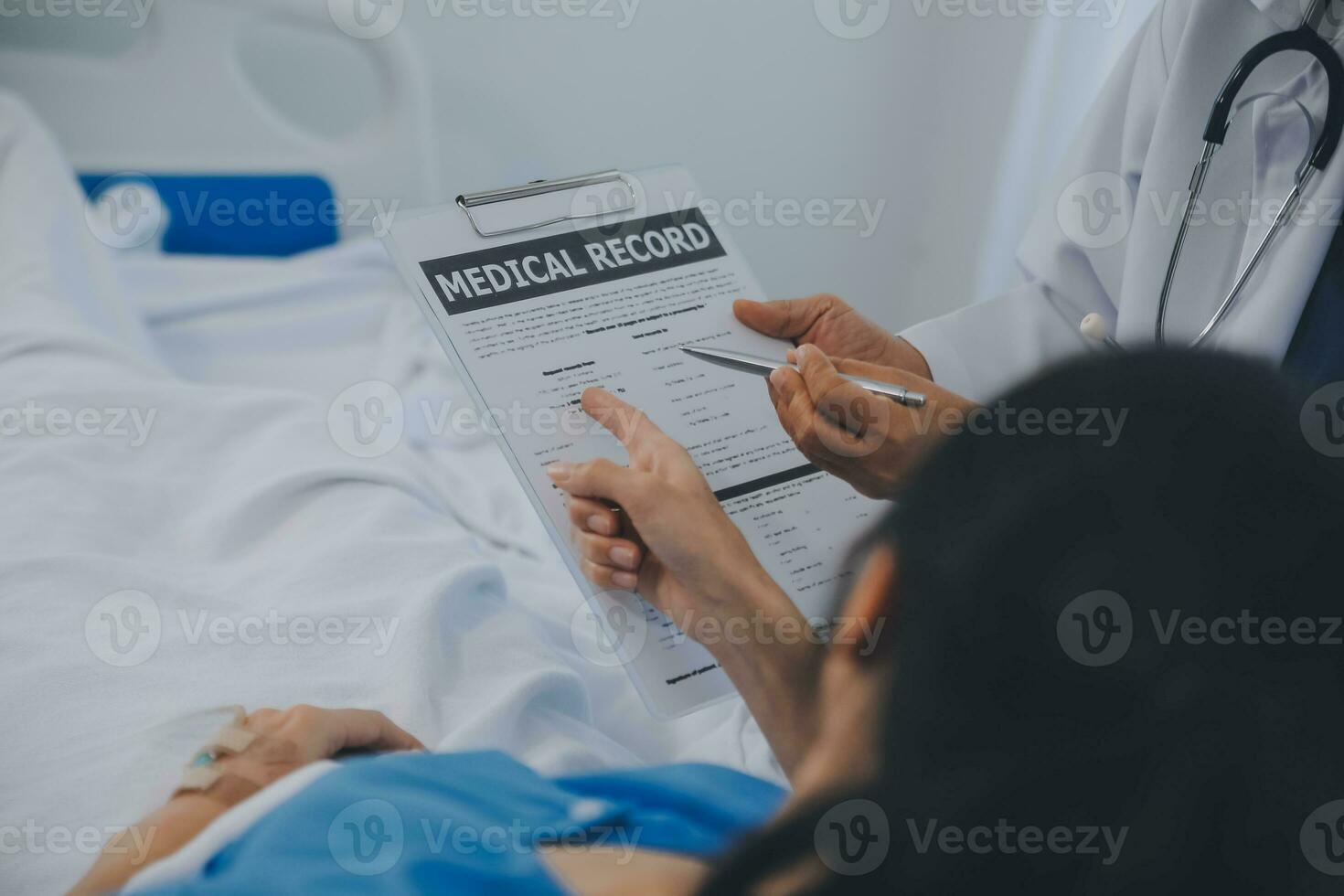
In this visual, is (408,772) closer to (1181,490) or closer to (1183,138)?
(1181,490)

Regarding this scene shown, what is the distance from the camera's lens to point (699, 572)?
A: 2.77ft

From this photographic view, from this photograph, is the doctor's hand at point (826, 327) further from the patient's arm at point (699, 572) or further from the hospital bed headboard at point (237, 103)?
the hospital bed headboard at point (237, 103)

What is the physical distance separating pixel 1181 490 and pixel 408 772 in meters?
0.51

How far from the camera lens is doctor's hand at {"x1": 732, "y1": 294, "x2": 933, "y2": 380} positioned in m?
1.08

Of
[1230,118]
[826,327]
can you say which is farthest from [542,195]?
[1230,118]

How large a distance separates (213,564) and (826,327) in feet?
2.37

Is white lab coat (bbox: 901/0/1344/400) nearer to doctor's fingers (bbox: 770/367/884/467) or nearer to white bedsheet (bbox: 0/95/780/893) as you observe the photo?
doctor's fingers (bbox: 770/367/884/467)

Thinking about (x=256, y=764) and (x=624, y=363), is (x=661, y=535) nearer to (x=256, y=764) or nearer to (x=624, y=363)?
(x=624, y=363)

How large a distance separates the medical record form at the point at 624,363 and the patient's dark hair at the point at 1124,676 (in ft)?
1.60

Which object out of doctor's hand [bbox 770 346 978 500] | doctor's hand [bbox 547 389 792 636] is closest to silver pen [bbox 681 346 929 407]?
doctor's hand [bbox 770 346 978 500]

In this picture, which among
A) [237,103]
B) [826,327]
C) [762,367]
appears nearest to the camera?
[762,367]

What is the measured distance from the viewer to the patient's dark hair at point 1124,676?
42cm

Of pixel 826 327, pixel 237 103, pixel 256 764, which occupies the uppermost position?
pixel 237 103

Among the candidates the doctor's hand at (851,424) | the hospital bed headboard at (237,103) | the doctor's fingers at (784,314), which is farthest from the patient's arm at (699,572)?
the hospital bed headboard at (237,103)
